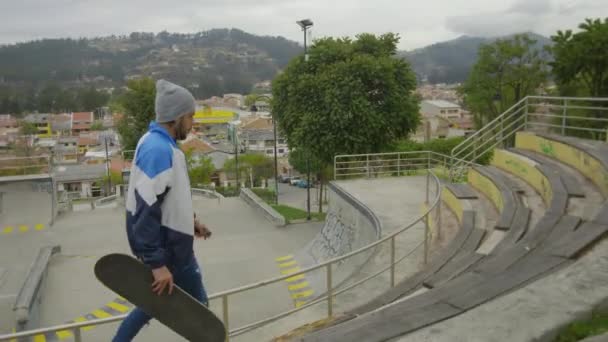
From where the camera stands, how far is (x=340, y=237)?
42.8 feet

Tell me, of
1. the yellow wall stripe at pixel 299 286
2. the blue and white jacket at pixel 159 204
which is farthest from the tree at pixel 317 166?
the blue and white jacket at pixel 159 204

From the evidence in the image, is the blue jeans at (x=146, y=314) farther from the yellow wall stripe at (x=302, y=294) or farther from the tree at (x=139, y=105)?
the tree at (x=139, y=105)

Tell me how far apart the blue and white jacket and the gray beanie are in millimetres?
87

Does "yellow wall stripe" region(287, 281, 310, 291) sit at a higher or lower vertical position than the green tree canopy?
lower

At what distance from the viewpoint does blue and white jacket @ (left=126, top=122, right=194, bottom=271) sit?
2582 millimetres

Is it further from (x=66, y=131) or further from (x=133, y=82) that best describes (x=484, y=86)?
(x=66, y=131)

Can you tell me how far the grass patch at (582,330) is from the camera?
279cm

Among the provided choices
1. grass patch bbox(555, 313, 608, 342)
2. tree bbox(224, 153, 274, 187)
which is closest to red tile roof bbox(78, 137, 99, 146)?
tree bbox(224, 153, 274, 187)

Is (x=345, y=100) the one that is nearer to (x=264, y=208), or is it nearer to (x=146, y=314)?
(x=264, y=208)

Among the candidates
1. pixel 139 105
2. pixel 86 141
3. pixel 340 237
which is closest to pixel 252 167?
pixel 139 105

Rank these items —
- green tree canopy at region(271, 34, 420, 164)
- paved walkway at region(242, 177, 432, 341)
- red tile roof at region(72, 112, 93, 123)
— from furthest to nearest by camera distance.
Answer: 1. red tile roof at region(72, 112, 93, 123)
2. green tree canopy at region(271, 34, 420, 164)
3. paved walkway at region(242, 177, 432, 341)

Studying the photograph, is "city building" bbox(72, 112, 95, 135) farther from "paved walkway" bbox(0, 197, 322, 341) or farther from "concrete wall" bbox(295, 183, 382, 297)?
"concrete wall" bbox(295, 183, 382, 297)

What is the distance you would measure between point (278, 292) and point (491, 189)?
5.06m

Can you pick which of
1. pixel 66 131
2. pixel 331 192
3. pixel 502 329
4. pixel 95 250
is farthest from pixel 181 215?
pixel 66 131
